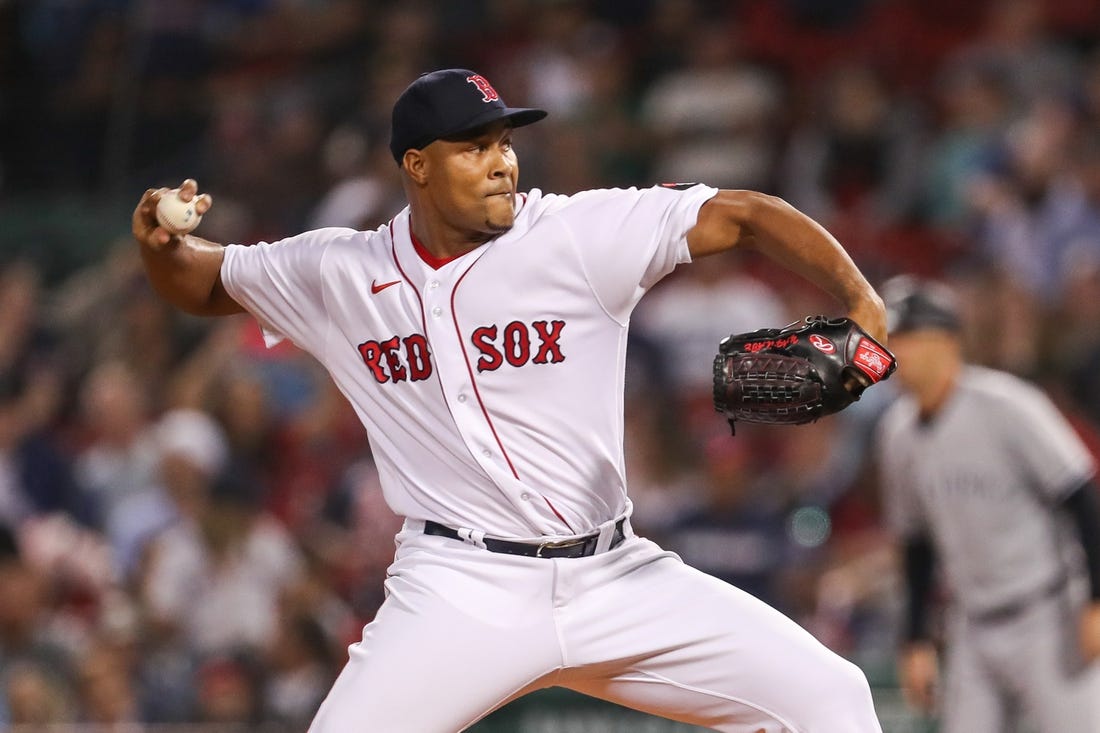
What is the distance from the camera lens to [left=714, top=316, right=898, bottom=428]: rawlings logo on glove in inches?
135

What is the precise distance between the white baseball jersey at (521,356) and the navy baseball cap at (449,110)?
0.26 meters

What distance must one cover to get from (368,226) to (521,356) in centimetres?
510

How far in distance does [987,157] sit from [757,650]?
5854 mm

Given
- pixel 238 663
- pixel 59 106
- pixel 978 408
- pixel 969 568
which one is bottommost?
pixel 238 663

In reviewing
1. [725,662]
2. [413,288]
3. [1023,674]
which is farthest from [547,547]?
[1023,674]

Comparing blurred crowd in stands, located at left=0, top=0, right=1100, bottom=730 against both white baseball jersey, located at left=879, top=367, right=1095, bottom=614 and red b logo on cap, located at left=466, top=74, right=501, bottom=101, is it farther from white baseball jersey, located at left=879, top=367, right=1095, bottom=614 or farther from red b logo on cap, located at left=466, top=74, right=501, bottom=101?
red b logo on cap, located at left=466, top=74, right=501, bottom=101

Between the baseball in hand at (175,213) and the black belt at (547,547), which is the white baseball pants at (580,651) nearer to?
the black belt at (547,547)

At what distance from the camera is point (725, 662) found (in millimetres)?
3682

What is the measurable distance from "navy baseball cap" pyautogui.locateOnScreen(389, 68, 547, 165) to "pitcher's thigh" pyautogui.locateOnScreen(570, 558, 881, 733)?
110 cm

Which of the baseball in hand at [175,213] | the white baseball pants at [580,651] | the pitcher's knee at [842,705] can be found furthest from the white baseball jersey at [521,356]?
the pitcher's knee at [842,705]

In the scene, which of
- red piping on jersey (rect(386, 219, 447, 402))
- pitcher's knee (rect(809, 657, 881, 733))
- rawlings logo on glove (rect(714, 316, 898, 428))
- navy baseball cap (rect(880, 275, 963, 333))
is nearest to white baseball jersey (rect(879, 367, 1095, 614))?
navy baseball cap (rect(880, 275, 963, 333))

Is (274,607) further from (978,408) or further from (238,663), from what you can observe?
(978,408)

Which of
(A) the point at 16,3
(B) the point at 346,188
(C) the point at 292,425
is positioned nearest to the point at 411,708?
(C) the point at 292,425

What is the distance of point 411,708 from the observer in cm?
361
